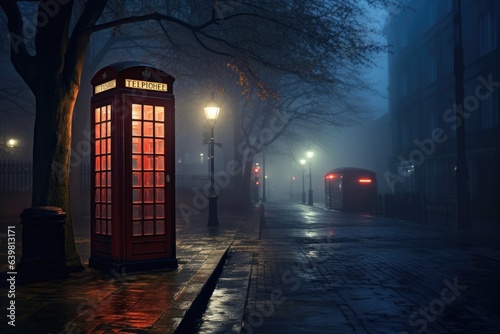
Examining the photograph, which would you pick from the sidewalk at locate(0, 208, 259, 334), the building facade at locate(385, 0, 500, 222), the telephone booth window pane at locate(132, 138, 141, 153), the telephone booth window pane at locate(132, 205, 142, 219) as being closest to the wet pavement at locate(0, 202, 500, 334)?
the sidewalk at locate(0, 208, 259, 334)

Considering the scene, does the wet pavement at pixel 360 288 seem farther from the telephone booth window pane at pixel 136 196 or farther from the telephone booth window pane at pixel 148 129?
the telephone booth window pane at pixel 148 129

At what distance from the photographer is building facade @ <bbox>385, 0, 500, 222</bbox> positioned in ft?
82.4

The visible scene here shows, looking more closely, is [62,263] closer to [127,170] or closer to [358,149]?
[127,170]

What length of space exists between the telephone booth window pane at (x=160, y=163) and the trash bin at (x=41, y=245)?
1749mm

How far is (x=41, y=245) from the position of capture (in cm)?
821

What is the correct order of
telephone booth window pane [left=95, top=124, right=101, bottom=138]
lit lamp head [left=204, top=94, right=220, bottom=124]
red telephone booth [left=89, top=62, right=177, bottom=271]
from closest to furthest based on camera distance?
red telephone booth [left=89, top=62, right=177, bottom=271], telephone booth window pane [left=95, top=124, right=101, bottom=138], lit lamp head [left=204, top=94, right=220, bottom=124]

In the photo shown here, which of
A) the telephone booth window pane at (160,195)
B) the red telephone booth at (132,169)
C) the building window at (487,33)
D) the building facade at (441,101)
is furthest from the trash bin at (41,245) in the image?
the building window at (487,33)

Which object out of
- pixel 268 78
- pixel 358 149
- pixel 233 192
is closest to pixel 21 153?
pixel 233 192

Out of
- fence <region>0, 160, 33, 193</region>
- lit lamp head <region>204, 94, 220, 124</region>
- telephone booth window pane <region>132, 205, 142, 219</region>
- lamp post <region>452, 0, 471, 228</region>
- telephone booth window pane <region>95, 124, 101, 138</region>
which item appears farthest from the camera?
fence <region>0, 160, 33, 193</region>

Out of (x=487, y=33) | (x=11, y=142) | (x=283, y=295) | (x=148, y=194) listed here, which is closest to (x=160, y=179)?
(x=148, y=194)

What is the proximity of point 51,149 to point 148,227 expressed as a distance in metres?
2.00

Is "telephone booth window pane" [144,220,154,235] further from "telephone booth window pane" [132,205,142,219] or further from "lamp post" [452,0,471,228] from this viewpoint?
"lamp post" [452,0,471,228]

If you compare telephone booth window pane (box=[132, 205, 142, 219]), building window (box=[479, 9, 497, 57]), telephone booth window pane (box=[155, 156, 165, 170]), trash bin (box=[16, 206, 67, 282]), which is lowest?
trash bin (box=[16, 206, 67, 282])

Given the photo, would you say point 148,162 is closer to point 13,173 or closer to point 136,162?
point 136,162
